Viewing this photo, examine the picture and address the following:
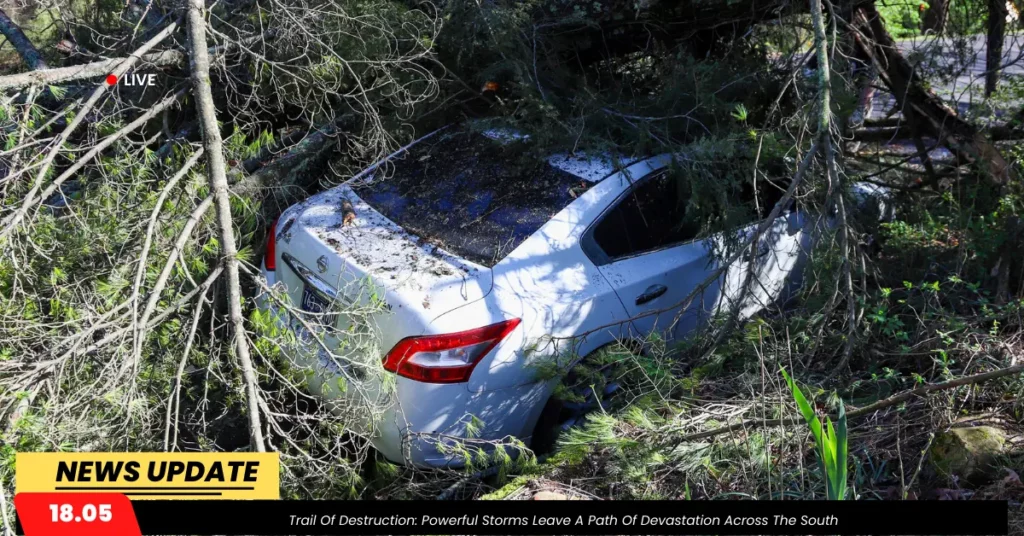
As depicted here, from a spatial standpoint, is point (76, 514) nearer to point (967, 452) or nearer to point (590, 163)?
point (590, 163)

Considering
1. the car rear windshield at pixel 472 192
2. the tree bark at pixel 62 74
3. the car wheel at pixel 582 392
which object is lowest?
the car wheel at pixel 582 392

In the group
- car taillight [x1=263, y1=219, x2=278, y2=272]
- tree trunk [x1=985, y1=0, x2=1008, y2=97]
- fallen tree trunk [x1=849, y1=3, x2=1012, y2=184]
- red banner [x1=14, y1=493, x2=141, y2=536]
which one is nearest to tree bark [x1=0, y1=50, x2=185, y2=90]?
car taillight [x1=263, y1=219, x2=278, y2=272]

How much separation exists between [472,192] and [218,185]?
1.60m

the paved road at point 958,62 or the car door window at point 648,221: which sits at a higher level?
the paved road at point 958,62

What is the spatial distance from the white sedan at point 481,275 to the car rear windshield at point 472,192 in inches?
0.4

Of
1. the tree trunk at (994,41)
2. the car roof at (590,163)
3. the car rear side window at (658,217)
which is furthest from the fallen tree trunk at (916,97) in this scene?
the car roof at (590,163)

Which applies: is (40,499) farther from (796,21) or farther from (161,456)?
(796,21)

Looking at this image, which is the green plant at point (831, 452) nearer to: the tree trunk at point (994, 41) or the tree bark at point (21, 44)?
the tree trunk at point (994, 41)

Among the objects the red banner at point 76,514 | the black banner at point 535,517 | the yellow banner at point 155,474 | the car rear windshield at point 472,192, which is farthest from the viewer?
the car rear windshield at point 472,192

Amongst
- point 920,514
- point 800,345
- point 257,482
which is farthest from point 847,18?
point 257,482

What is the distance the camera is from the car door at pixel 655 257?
166 inches

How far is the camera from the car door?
4.21m

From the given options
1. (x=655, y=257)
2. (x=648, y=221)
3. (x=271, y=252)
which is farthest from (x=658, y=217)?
(x=271, y=252)

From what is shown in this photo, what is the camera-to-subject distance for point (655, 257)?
14.4ft
